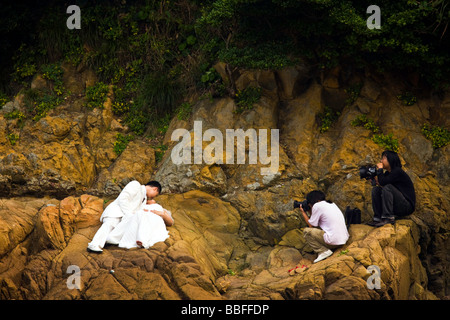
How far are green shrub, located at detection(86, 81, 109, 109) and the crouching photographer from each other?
6335 millimetres

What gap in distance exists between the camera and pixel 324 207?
30.3 feet

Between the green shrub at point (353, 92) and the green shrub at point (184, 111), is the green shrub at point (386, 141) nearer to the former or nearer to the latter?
the green shrub at point (353, 92)

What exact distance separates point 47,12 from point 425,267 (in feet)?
37.6

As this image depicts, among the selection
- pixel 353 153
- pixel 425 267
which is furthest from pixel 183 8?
pixel 425 267

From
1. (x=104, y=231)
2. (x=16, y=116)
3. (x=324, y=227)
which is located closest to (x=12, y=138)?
(x=16, y=116)

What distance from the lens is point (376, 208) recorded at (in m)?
9.59

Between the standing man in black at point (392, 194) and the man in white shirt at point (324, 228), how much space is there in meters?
0.80

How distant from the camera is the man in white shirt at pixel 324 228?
906cm

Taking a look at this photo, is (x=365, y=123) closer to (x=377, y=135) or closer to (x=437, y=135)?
(x=377, y=135)

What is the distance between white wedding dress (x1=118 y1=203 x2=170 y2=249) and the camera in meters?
8.91

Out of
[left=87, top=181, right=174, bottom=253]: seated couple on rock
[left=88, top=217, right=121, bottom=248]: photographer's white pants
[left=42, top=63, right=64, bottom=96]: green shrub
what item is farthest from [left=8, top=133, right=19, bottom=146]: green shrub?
[left=88, top=217, right=121, bottom=248]: photographer's white pants

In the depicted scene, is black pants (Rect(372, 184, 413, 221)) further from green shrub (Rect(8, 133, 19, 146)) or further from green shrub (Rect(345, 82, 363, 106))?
green shrub (Rect(8, 133, 19, 146))

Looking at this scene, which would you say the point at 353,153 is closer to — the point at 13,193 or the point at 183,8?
the point at 183,8

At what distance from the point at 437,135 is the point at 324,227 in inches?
159
